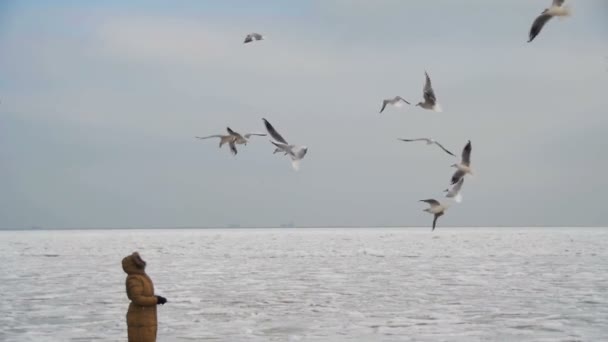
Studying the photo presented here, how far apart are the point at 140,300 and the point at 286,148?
3556 millimetres

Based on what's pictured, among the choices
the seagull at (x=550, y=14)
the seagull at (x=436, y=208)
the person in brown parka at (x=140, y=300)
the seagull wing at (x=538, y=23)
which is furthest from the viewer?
the seagull at (x=436, y=208)

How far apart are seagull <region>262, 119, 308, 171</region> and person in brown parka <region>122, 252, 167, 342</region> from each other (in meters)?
3.00

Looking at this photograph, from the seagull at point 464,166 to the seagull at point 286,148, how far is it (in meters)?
2.28

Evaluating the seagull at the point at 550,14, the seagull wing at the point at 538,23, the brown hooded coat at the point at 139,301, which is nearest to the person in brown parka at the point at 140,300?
the brown hooded coat at the point at 139,301

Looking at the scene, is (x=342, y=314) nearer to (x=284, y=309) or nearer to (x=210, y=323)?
(x=284, y=309)

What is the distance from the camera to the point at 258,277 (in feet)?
99.4

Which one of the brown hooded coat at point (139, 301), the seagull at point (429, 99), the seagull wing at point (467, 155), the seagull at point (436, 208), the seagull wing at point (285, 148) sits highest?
the seagull at point (429, 99)

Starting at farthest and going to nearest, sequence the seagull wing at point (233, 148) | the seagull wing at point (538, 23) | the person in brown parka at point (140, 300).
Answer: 1. the seagull wing at point (233, 148)
2. the seagull wing at point (538, 23)
3. the person in brown parka at point (140, 300)

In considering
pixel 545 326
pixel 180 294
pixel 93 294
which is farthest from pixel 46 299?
pixel 545 326

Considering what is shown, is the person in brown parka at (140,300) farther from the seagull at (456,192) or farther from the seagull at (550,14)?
the seagull at (550,14)

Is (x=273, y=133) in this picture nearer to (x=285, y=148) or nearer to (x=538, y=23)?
(x=285, y=148)

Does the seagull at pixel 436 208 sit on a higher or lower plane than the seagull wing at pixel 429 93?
Result: lower

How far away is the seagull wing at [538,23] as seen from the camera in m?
10.7

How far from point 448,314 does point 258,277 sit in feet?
42.6
